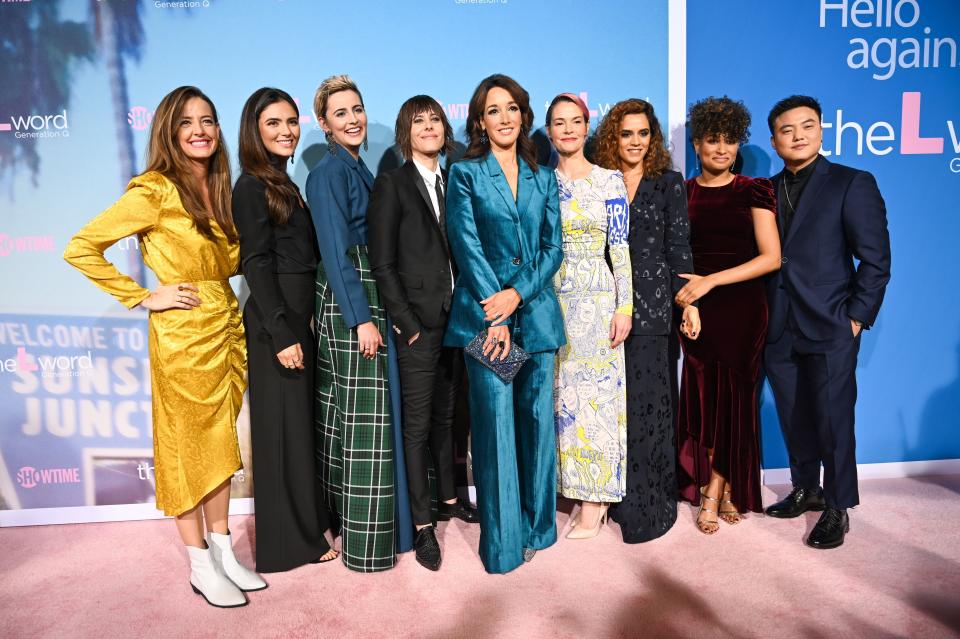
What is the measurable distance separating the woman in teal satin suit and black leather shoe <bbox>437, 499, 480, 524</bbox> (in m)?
0.49

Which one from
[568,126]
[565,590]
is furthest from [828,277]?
[565,590]

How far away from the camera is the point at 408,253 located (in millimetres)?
2502

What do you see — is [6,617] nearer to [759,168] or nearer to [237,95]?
[237,95]

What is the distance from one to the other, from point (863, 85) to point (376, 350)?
2.89 meters

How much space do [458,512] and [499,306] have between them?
4.02ft

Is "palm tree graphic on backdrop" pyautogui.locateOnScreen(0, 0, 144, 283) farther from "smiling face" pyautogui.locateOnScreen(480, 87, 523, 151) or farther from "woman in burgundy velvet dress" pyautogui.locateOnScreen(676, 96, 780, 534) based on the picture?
"woman in burgundy velvet dress" pyautogui.locateOnScreen(676, 96, 780, 534)

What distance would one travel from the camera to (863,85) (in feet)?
11.1

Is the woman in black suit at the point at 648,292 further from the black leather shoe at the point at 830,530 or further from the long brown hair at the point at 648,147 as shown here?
the black leather shoe at the point at 830,530

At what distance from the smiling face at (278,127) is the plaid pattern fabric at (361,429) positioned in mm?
473

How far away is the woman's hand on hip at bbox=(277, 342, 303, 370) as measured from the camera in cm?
242

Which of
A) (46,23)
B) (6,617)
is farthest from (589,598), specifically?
(46,23)

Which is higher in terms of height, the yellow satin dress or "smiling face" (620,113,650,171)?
"smiling face" (620,113,650,171)

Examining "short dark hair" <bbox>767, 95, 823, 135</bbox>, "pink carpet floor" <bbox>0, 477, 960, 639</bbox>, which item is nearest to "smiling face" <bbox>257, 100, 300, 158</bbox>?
"pink carpet floor" <bbox>0, 477, 960, 639</bbox>

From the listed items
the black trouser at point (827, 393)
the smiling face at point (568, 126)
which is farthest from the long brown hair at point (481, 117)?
the black trouser at point (827, 393)
